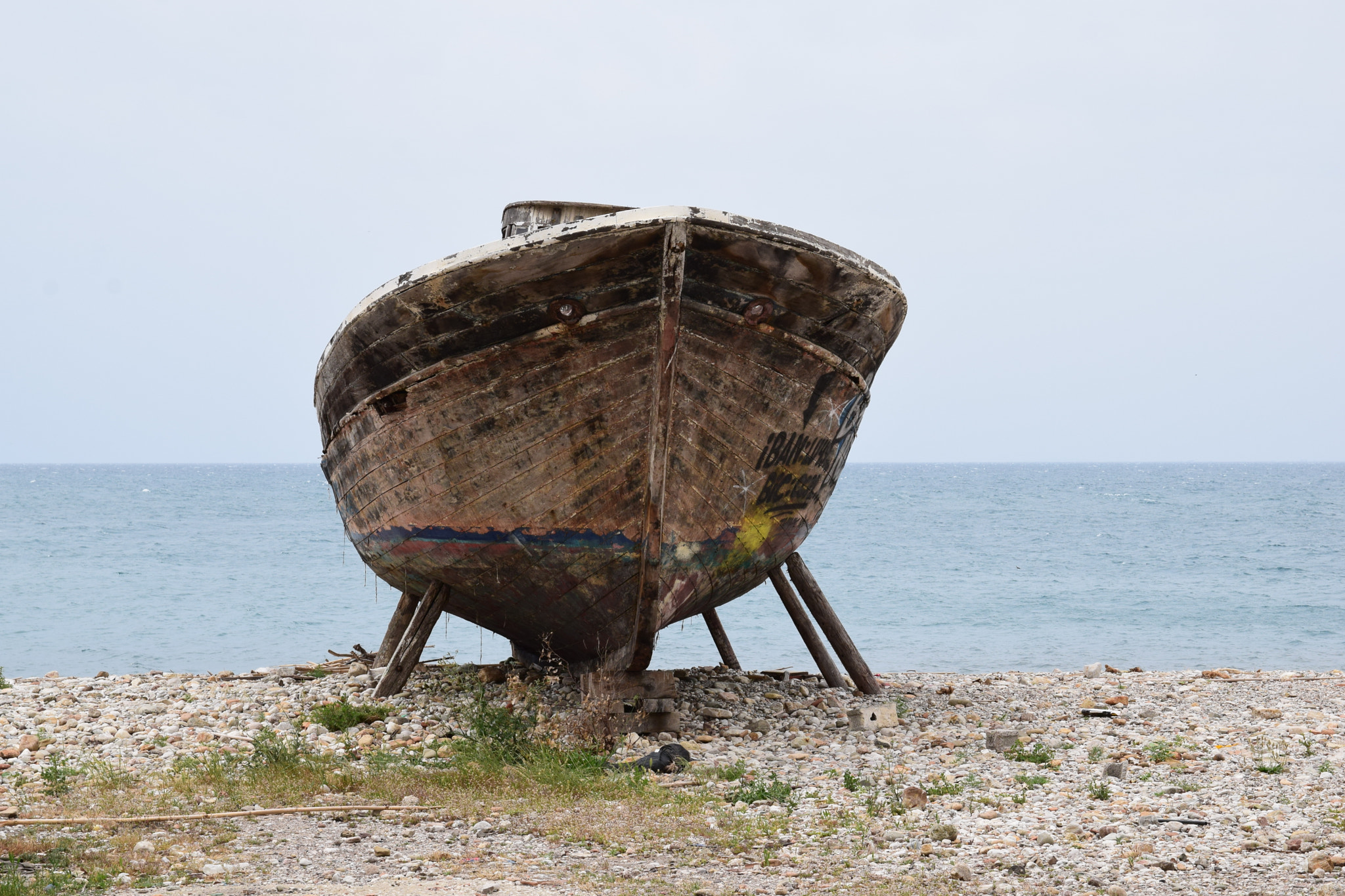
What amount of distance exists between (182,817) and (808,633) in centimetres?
494

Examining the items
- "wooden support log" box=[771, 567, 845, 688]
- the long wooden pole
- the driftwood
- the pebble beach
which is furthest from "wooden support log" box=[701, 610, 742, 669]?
the driftwood

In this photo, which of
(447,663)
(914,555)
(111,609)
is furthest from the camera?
(914,555)

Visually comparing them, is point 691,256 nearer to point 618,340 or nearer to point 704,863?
point 618,340

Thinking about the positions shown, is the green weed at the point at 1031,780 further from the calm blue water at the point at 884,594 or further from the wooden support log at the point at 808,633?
the calm blue water at the point at 884,594

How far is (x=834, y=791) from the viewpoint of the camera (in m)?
5.44

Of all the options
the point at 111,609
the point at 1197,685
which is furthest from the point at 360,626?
the point at 1197,685

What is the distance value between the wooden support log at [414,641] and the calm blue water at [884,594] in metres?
7.03

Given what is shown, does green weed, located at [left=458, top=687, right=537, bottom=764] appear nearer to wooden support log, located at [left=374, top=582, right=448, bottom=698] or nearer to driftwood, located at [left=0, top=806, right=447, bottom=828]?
driftwood, located at [left=0, top=806, right=447, bottom=828]

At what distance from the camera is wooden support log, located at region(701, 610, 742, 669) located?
33.4 feet

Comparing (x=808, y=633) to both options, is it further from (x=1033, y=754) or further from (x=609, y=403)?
(x=609, y=403)

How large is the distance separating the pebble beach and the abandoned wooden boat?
95 centimetres

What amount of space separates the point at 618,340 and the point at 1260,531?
1745 inches

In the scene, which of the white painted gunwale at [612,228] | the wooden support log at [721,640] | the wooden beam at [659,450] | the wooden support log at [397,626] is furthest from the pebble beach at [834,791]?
the white painted gunwale at [612,228]

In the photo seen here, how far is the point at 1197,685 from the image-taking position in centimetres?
916
